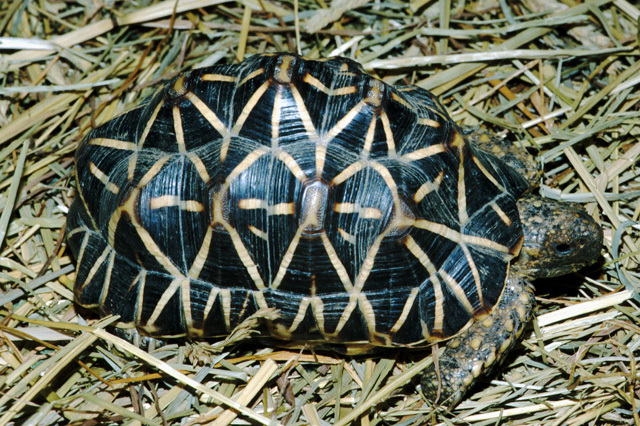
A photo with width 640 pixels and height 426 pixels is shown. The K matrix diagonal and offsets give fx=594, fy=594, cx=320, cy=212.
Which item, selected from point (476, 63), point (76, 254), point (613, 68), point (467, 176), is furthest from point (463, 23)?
point (76, 254)

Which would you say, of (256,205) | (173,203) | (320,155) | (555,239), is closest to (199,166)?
(173,203)

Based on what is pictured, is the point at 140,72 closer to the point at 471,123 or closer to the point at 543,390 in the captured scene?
the point at 471,123

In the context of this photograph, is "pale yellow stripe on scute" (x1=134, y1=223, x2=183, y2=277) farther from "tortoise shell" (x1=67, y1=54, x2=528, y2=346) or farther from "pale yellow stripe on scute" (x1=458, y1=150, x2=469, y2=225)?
"pale yellow stripe on scute" (x1=458, y1=150, x2=469, y2=225)

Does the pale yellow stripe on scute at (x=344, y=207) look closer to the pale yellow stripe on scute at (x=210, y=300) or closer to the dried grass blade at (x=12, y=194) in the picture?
the pale yellow stripe on scute at (x=210, y=300)

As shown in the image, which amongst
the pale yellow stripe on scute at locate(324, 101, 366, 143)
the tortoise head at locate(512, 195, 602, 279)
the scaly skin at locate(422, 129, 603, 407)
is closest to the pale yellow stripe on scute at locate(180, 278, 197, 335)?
the pale yellow stripe on scute at locate(324, 101, 366, 143)

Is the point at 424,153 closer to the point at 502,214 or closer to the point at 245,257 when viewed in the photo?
the point at 502,214

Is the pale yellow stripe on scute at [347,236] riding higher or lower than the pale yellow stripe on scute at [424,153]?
lower

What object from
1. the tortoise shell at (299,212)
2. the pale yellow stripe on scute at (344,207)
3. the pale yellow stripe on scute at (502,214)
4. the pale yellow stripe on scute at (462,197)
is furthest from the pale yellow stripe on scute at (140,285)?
the pale yellow stripe on scute at (502,214)
